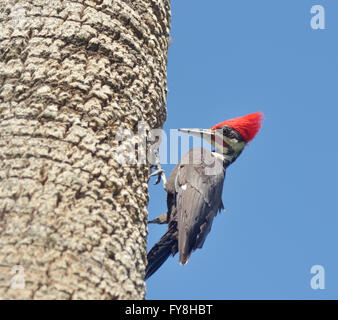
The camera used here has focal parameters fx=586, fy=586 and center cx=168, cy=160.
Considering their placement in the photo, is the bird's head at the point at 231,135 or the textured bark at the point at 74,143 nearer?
the textured bark at the point at 74,143

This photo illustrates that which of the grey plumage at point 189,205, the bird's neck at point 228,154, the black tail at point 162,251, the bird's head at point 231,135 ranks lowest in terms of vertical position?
the black tail at point 162,251

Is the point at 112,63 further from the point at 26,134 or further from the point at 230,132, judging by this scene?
the point at 230,132

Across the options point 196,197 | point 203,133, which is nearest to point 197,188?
point 196,197

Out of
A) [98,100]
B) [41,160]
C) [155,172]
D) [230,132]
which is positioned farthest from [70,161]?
[230,132]

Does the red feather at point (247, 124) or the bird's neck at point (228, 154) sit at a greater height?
the red feather at point (247, 124)

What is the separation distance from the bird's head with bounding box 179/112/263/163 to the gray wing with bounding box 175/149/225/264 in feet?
1.44

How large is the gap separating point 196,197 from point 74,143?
2012 millimetres

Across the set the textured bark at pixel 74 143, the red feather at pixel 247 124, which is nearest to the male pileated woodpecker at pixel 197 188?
the red feather at pixel 247 124

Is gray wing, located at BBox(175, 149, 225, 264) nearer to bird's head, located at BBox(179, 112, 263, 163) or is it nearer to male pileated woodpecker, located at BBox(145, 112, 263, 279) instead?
male pileated woodpecker, located at BBox(145, 112, 263, 279)

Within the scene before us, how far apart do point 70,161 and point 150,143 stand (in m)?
0.67

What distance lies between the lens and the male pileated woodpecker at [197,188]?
4359 mm

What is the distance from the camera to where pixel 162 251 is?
438cm

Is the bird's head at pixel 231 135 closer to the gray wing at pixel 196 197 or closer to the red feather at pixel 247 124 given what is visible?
the red feather at pixel 247 124

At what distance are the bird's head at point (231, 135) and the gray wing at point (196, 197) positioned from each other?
0.44 m
